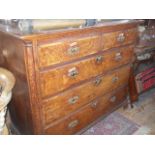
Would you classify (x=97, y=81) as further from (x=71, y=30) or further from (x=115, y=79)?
(x=71, y=30)

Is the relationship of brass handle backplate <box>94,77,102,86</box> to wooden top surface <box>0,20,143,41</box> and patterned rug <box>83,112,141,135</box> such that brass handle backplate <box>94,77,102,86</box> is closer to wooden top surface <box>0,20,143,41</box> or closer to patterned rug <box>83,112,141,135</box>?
wooden top surface <box>0,20,143,41</box>

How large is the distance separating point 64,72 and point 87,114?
0.57 m

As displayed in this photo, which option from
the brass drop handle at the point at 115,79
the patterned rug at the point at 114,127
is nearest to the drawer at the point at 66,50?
the brass drop handle at the point at 115,79

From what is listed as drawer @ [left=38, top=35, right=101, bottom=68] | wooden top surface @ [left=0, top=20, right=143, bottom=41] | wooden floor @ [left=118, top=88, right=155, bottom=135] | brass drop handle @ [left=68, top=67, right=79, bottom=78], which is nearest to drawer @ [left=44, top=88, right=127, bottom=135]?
wooden floor @ [left=118, top=88, right=155, bottom=135]

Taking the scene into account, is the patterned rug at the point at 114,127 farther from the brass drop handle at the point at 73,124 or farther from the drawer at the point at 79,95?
the drawer at the point at 79,95

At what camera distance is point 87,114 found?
1.58 m

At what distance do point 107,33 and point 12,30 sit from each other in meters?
0.70

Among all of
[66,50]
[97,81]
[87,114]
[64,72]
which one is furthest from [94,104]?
[66,50]

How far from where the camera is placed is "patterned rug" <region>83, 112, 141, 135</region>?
175cm

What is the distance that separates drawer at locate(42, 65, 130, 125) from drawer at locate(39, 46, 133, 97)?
6 cm

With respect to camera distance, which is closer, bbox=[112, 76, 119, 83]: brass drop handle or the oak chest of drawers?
the oak chest of drawers

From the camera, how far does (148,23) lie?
2.32m

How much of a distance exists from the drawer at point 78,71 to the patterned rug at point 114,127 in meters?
0.64
